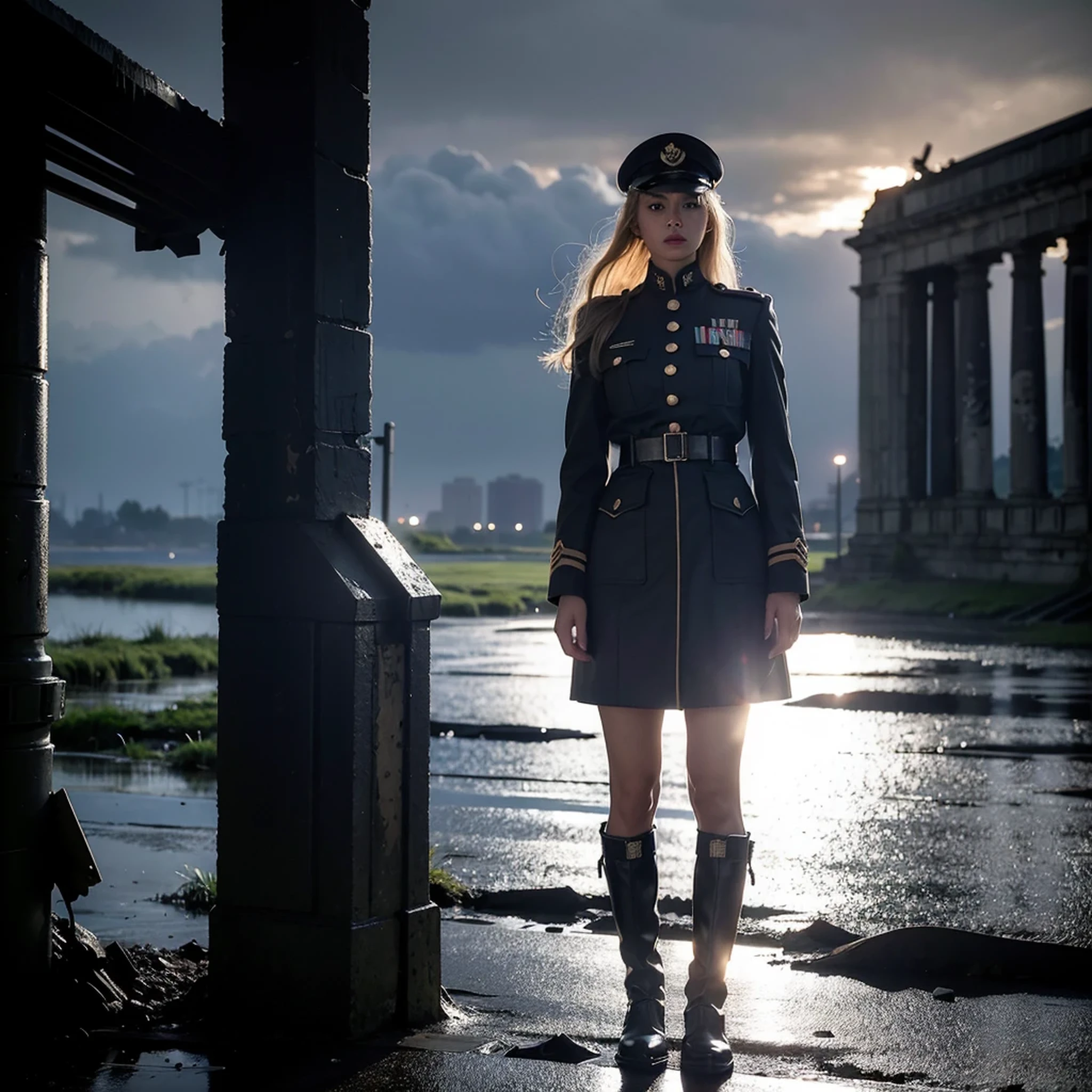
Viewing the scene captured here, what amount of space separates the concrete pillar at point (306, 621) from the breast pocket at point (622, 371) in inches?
28.8

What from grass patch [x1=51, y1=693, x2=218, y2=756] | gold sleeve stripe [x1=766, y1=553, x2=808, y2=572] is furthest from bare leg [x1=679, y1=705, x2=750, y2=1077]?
grass patch [x1=51, y1=693, x2=218, y2=756]

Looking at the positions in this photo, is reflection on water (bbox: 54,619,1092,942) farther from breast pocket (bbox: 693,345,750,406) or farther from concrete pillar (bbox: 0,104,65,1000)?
breast pocket (bbox: 693,345,750,406)

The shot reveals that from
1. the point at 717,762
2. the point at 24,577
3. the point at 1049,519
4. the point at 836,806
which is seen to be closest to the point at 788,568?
the point at 717,762

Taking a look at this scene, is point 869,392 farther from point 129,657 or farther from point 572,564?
point 572,564

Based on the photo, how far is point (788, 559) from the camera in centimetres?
419

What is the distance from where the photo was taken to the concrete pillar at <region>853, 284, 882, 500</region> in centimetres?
5016

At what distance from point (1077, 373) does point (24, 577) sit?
4041 cm

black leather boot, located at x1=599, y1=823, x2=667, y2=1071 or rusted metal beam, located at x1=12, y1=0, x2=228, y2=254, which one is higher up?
rusted metal beam, located at x1=12, y1=0, x2=228, y2=254

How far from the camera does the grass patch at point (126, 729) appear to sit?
12.6 m

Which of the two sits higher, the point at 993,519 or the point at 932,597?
the point at 993,519

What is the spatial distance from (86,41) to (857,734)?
10.2 metres

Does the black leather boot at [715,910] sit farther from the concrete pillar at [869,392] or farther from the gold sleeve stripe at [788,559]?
the concrete pillar at [869,392]

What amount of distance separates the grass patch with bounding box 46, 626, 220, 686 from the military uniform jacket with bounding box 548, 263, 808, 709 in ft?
47.8

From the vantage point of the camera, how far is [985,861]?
289 inches
